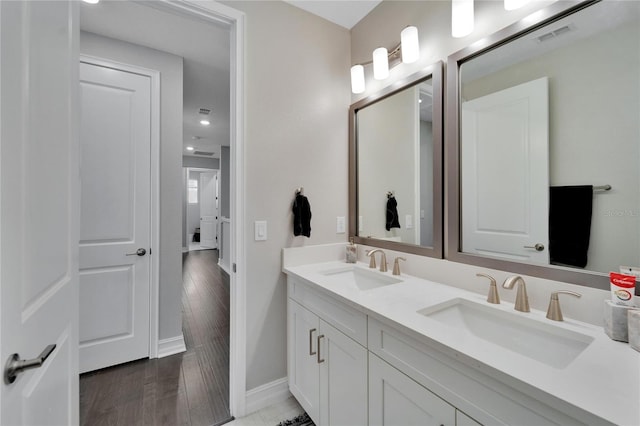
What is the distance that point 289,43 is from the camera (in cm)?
179

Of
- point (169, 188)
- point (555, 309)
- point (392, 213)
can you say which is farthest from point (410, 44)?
point (169, 188)

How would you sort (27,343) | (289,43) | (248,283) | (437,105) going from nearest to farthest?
(27,343) → (437,105) → (248,283) → (289,43)

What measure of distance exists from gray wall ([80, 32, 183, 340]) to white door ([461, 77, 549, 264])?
222cm

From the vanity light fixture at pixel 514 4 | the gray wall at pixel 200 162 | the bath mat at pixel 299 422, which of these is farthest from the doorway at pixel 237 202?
the gray wall at pixel 200 162

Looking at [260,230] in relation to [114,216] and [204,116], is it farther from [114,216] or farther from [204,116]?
[204,116]

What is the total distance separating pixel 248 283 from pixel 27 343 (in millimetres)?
1042

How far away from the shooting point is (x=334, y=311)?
1.30m

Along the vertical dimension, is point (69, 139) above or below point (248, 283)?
above

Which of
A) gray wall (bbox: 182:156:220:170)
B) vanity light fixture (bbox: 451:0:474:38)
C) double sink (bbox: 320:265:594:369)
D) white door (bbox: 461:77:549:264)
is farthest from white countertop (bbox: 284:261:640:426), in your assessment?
gray wall (bbox: 182:156:220:170)

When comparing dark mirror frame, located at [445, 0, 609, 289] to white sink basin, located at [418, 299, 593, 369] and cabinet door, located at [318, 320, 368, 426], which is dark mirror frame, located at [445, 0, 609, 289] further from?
cabinet door, located at [318, 320, 368, 426]

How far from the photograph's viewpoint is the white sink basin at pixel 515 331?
886mm

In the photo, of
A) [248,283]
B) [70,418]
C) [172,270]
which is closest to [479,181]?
[248,283]

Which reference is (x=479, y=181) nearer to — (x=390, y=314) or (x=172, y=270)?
(x=390, y=314)

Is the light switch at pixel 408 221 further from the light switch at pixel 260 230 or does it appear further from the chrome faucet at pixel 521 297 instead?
the light switch at pixel 260 230
